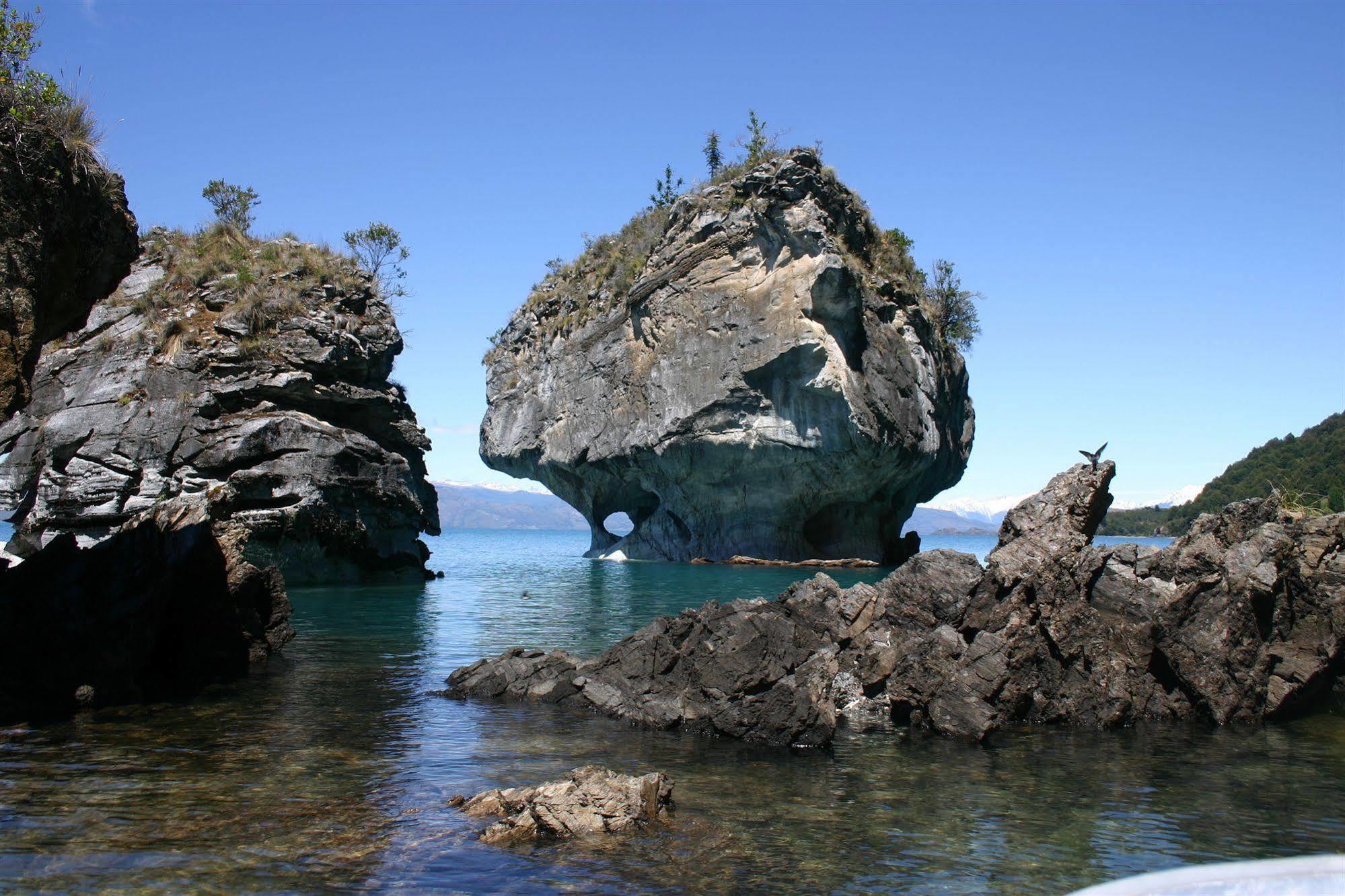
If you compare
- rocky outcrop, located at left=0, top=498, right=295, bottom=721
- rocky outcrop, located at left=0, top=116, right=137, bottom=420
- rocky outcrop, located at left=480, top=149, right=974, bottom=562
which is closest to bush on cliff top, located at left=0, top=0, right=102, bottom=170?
rocky outcrop, located at left=0, top=116, right=137, bottom=420

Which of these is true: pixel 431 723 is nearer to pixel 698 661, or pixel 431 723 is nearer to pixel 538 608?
pixel 698 661

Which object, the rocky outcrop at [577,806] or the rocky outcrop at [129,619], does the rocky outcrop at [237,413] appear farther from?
the rocky outcrop at [577,806]

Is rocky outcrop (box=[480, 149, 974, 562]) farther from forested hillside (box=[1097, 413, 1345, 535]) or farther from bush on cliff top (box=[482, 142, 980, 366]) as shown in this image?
forested hillside (box=[1097, 413, 1345, 535])

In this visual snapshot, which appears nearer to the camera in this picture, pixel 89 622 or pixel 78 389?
pixel 89 622

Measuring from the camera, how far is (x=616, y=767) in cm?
1212

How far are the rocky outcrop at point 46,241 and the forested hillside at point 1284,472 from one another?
2574 inches

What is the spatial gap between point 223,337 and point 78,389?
5504mm

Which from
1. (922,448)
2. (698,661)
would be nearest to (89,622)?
(698,661)

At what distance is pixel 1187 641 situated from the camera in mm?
15742

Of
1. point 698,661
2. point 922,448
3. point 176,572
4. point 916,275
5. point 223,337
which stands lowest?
point 698,661

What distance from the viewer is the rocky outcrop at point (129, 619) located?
47.9 ft

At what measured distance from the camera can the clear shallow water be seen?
27.3ft

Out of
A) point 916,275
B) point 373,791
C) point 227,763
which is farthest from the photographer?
point 916,275

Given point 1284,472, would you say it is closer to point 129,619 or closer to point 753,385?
point 753,385
